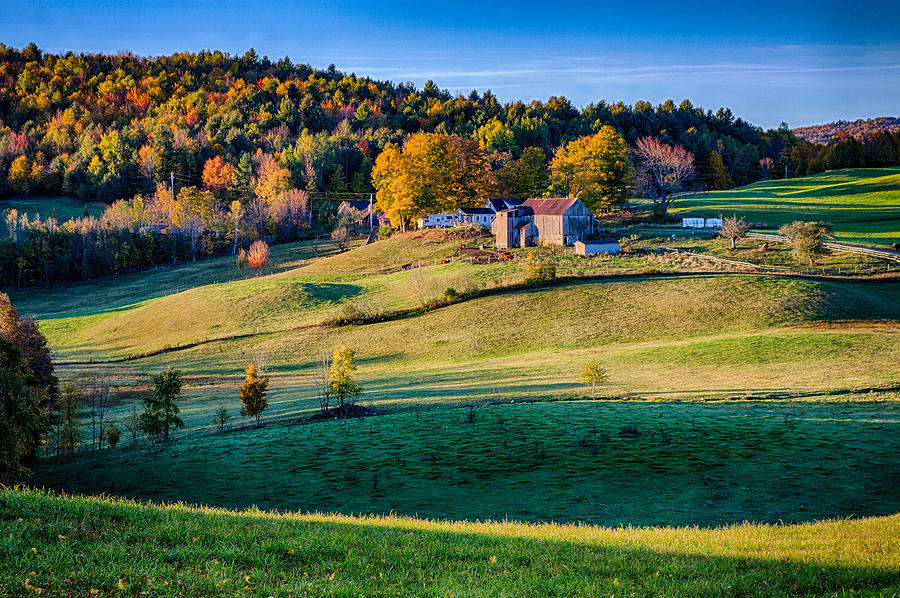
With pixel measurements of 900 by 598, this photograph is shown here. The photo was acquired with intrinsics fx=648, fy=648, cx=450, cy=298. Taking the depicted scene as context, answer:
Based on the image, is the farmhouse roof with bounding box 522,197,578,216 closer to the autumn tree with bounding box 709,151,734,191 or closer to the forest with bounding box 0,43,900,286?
the forest with bounding box 0,43,900,286

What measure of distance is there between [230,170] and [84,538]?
16892 centimetres

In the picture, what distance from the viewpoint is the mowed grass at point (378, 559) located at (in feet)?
29.6

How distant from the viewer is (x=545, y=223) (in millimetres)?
88812

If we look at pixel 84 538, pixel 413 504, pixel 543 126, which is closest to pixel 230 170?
pixel 543 126

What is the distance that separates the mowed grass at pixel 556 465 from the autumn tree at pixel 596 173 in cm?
7362

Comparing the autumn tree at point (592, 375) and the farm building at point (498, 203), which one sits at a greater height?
the farm building at point (498, 203)

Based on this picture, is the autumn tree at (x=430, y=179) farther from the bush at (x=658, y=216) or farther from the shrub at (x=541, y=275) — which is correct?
the shrub at (x=541, y=275)

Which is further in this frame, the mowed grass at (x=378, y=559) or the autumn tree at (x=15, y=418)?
the autumn tree at (x=15, y=418)

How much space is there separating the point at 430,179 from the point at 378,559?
9843 centimetres

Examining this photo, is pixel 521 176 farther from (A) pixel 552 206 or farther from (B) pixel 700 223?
(B) pixel 700 223

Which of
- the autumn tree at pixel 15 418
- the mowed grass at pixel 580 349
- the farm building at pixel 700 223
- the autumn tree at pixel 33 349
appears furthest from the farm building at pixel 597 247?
the autumn tree at pixel 15 418

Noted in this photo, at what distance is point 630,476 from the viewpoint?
25078mm

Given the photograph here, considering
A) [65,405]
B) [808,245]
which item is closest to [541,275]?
→ [808,245]

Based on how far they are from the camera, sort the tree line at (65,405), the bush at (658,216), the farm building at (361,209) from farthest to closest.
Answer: the farm building at (361,209), the bush at (658,216), the tree line at (65,405)
